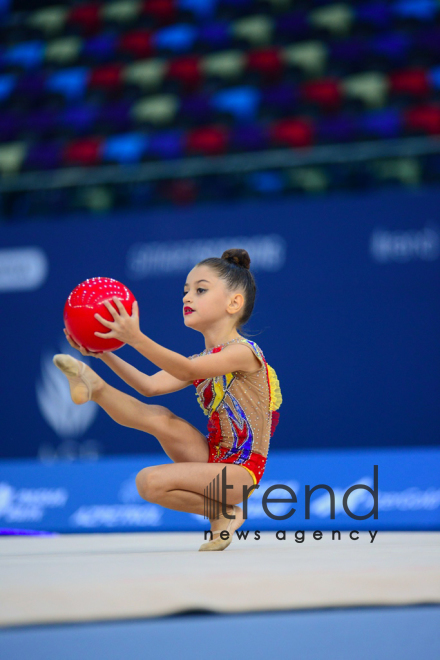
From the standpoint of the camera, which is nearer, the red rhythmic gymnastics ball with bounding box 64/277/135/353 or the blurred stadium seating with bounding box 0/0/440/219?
the red rhythmic gymnastics ball with bounding box 64/277/135/353

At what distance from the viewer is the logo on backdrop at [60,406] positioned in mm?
4953

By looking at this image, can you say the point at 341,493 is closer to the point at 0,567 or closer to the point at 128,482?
the point at 128,482

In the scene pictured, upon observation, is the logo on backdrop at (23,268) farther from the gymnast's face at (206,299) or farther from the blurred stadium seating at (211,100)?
the gymnast's face at (206,299)

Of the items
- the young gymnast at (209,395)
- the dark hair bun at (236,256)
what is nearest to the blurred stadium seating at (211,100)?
the dark hair bun at (236,256)

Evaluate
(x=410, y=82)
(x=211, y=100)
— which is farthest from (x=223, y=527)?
(x=211, y=100)

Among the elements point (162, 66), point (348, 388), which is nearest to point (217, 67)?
point (162, 66)

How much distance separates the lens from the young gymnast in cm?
Result: 220

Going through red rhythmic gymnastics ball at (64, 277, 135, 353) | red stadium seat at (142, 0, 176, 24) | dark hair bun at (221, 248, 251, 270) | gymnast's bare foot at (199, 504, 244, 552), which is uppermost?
red stadium seat at (142, 0, 176, 24)

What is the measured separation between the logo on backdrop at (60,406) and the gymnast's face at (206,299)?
2.60 metres

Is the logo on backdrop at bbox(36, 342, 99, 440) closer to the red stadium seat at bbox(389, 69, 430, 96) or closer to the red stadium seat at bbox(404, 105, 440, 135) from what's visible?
the red stadium seat at bbox(404, 105, 440, 135)

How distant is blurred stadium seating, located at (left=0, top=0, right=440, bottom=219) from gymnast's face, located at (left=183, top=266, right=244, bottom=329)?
2426mm

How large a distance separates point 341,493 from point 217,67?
4.70 metres

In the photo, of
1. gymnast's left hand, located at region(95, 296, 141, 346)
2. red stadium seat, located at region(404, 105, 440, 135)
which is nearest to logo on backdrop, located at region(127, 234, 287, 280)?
red stadium seat, located at region(404, 105, 440, 135)

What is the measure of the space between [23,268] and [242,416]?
325 centimetres
